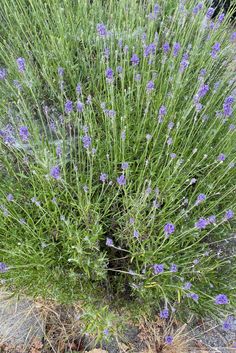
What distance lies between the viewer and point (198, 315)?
1.93m

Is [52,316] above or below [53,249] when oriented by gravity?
below

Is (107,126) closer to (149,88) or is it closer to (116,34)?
(149,88)

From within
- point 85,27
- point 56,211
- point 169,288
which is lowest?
point 169,288

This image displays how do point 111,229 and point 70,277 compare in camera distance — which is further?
point 111,229

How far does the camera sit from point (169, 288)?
1719mm

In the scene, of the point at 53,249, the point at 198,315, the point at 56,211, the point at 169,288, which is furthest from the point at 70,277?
the point at 198,315

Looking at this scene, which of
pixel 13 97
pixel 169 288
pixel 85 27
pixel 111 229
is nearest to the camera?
pixel 169 288

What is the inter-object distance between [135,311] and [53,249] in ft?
1.66

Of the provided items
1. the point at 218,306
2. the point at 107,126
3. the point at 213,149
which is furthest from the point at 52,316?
the point at 213,149

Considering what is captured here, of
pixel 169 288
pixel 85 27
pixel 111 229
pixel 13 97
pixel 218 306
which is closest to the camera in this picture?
pixel 169 288

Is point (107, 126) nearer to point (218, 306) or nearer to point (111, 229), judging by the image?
point (111, 229)

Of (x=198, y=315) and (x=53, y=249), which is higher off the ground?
(x=53, y=249)

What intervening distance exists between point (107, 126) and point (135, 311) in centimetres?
96

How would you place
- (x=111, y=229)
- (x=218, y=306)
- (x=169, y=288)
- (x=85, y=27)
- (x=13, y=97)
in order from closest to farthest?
(x=169, y=288) → (x=218, y=306) → (x=111, y=229) → (x=13, y=97) → (x=85, y=27)
